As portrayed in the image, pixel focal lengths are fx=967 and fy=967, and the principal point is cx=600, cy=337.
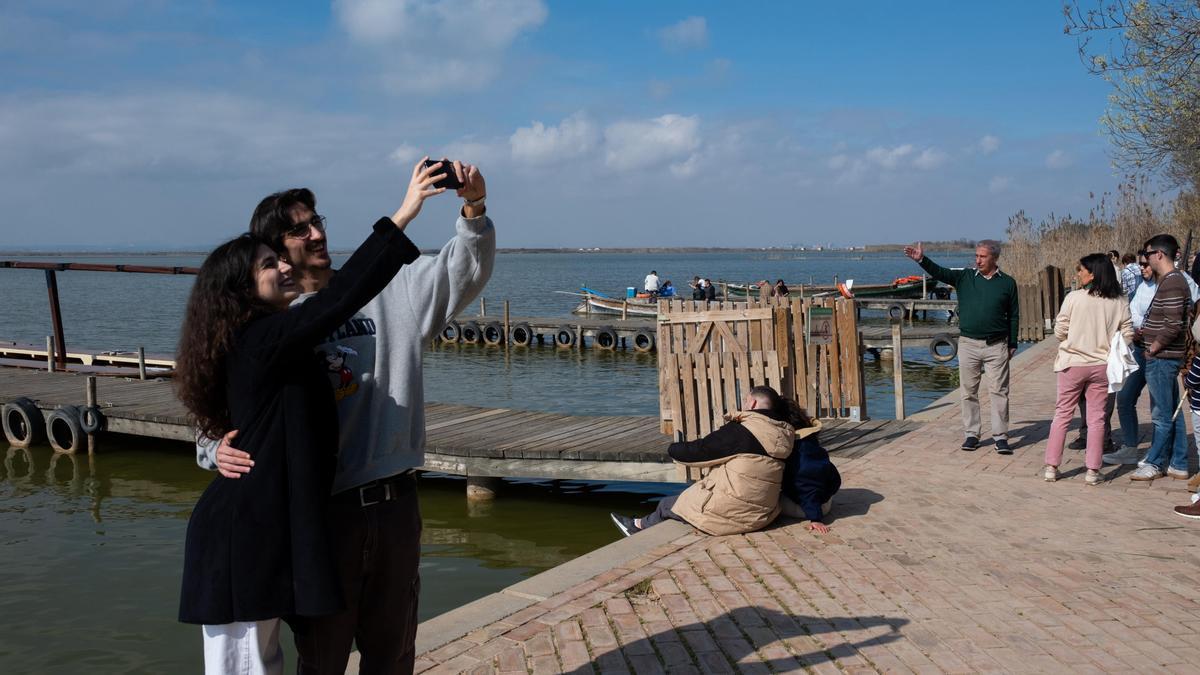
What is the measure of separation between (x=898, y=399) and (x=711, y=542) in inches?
243

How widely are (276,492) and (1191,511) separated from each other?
6.48m

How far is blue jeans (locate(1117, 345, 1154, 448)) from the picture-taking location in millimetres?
8125

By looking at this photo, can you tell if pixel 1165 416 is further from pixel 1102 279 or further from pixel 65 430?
pixel 65 430

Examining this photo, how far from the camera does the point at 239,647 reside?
258 centimetres

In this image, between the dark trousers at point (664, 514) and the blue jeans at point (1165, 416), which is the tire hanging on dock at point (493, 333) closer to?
the blue jeans at point (1165, 416)

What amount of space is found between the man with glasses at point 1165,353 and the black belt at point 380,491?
22.0 ft

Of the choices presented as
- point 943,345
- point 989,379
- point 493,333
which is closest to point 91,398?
point 989,379

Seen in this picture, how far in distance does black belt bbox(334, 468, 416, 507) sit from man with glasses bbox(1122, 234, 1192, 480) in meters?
6.72

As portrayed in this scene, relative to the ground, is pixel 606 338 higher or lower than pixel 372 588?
lower

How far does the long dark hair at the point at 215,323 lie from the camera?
2.58 m

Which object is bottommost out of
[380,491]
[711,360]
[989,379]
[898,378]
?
[898,378]

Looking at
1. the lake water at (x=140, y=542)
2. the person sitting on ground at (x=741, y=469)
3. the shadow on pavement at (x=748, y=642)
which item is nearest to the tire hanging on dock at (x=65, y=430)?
the lake water at (x=140, y=542)

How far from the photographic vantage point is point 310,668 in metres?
2.79

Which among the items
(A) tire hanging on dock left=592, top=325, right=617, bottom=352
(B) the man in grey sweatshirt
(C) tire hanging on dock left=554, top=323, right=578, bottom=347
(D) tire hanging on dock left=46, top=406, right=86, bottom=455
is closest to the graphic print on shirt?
(B) the man in grey sweatshirt
